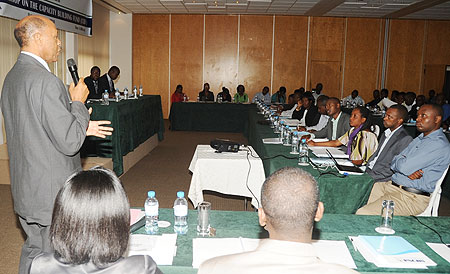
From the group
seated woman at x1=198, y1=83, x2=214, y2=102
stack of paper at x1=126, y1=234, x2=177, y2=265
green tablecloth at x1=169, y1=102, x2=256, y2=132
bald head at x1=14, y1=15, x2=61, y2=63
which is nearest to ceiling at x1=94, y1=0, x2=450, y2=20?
seated woman at x1=198, y1=83, x2=214, y2=102

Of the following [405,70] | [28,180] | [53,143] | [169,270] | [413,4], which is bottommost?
[169,270]

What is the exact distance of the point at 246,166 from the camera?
3.69 m

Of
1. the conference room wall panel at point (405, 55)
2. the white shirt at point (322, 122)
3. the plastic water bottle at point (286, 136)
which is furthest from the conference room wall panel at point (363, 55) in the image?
the plastic water bottle at point (286, 136)

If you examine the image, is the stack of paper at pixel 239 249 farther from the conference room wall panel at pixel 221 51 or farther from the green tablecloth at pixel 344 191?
the conference room wall panel at pixel 221 51

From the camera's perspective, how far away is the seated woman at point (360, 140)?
12.6 feet

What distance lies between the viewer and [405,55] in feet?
42.3

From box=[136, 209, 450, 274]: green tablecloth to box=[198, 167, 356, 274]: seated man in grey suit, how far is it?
1.76ft

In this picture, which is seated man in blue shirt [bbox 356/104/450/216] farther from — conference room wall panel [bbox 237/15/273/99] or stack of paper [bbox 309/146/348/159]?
conference room wall panel [bbox 237/15/273/99]

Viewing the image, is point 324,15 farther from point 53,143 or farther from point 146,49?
point 53,143

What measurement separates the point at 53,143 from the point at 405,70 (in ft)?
42.5

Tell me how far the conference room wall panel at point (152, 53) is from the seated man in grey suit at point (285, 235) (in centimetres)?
1211

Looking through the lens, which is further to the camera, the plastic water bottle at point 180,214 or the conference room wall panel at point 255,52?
the conference room wall panel at point 255,52

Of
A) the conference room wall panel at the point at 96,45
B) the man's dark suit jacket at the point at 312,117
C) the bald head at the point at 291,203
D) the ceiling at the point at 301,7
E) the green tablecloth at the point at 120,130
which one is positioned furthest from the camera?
the conference room wall panel at the point at 96,45

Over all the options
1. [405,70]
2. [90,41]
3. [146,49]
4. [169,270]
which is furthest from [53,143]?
[405,70]
